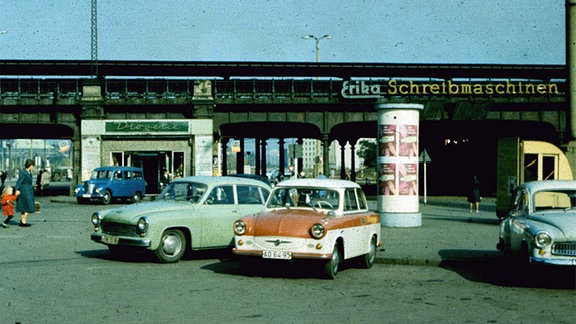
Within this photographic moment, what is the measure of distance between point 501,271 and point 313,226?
3.78 metres

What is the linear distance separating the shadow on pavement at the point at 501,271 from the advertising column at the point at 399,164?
6.46m

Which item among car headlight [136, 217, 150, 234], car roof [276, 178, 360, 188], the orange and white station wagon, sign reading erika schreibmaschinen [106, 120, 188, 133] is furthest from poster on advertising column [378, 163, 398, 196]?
sign reading erika schreibmaschinen [106, 120, 188, 133]

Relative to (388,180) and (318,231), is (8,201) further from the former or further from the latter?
(318,231)

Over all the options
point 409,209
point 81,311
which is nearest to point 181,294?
point 81,311

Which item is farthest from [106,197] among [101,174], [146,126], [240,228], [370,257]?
[240,228]

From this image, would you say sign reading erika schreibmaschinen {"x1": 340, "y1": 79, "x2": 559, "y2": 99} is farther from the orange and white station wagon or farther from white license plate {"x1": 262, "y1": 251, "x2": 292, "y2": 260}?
white license plate {"x1": 262, "y1": 251, "x2": 292, "y2": 260}

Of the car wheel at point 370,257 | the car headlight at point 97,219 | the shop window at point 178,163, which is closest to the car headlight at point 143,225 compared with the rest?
the car headlight at point 97,219

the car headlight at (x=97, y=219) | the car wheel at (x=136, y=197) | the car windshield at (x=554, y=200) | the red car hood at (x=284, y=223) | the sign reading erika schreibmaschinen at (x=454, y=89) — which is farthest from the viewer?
the sign reading erika schreibmaschinen at (x=454, y=89)

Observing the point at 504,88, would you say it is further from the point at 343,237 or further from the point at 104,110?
the point at 343,237

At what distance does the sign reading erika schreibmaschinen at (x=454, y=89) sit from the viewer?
4653 centimetres

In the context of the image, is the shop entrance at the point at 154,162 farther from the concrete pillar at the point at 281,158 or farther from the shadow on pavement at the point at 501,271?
the shadow on pavement at the point at 501,271

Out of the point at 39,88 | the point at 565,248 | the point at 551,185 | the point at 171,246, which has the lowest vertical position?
the point at 171,246

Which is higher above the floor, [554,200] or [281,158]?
[281,158]

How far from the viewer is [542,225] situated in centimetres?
1082
